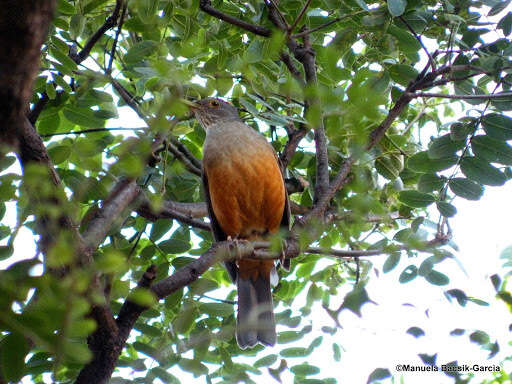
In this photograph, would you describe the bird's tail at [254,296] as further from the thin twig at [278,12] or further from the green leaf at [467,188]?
the thin twig at [278,12]

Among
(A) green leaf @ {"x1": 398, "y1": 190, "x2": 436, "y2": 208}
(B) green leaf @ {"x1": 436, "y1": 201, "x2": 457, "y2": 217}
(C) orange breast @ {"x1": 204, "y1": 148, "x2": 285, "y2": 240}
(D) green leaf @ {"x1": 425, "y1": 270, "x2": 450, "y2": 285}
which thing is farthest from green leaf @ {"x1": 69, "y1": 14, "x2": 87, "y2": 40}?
(D) green leaf @ {"x1": 425, "y1": 270, "x2": 450, "y2": 285}

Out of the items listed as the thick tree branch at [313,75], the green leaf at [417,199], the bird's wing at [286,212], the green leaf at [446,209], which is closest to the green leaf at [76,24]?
the thick tree branch at [313,75]

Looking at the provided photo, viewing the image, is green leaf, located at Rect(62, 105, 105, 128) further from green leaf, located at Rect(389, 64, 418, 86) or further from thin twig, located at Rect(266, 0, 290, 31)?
green leaf, located at Rect(389, 64, 418, 86)

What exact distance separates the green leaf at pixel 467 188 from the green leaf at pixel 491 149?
18 cm

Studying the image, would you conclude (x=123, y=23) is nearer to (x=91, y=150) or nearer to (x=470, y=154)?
(x=470, y=154)

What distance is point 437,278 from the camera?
3812 mm

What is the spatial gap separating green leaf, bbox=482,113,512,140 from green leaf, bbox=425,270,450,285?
0.93 metres

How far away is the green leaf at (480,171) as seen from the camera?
12.9 feet

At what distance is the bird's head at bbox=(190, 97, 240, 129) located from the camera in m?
5.89

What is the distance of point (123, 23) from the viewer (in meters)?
4.52

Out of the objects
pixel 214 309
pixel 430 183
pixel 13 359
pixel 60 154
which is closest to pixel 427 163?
pixel 430 183

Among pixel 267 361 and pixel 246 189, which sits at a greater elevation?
pixel 246 189

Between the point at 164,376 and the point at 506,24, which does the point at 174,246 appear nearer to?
the point at 164,376

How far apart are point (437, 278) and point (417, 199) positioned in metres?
0.56
